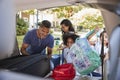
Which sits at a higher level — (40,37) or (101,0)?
(101,0)

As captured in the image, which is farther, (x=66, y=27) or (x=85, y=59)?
(x=66, y=27)

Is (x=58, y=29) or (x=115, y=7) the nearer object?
(x=115, y=7)

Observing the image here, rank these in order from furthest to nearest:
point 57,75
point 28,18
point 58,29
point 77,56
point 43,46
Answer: point 28,18 → point 58,29 → point 43,46 → point 77,56 → point 57,75

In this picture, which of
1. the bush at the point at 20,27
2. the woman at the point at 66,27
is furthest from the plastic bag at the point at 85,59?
the woman at the point at 66,27

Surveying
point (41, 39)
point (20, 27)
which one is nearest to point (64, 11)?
→ point (41, 39)

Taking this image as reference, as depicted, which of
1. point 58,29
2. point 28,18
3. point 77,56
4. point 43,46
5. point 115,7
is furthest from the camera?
point 28,18

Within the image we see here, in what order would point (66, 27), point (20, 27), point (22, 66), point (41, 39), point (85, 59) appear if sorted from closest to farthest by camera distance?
point (22, 66)
point (85, 59)
point (20, 27)
point (41, 39)
point (66, 27)

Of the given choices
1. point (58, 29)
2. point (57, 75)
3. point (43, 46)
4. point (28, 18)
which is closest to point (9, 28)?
point (57, 75)

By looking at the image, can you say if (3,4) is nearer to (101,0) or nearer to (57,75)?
(101,0)

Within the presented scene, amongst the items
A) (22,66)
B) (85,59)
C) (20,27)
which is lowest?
(85,59)

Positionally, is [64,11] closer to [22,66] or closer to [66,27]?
[66,27]

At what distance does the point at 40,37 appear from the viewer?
7.64ft

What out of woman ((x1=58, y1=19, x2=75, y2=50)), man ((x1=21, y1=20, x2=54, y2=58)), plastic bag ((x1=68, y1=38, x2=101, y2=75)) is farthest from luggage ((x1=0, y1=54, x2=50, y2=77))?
woman ((x1=58, y1=19, x2=75, y2=50))

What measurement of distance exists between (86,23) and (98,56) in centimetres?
91
